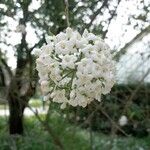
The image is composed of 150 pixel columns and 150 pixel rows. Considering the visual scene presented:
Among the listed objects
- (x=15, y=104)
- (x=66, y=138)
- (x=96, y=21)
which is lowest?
(x=66, y=138)

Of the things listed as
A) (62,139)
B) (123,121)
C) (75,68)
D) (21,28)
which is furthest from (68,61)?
(123,121)

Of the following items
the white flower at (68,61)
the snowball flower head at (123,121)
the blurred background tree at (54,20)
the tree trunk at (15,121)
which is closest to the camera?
the white flower at (68,61)

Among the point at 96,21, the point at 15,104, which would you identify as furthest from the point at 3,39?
the point at 15,104

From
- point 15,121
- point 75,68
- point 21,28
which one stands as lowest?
point 75,68

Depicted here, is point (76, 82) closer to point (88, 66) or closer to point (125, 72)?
point (88, 66)

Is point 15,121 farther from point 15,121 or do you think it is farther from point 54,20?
point 54,20

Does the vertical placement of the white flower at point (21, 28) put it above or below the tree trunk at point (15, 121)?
above

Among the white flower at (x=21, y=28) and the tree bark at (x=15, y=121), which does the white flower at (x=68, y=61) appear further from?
the tree bark at (x=15, y=121)

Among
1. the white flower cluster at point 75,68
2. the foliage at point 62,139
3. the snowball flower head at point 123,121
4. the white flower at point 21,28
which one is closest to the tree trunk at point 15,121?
the foliage at point 62,139
